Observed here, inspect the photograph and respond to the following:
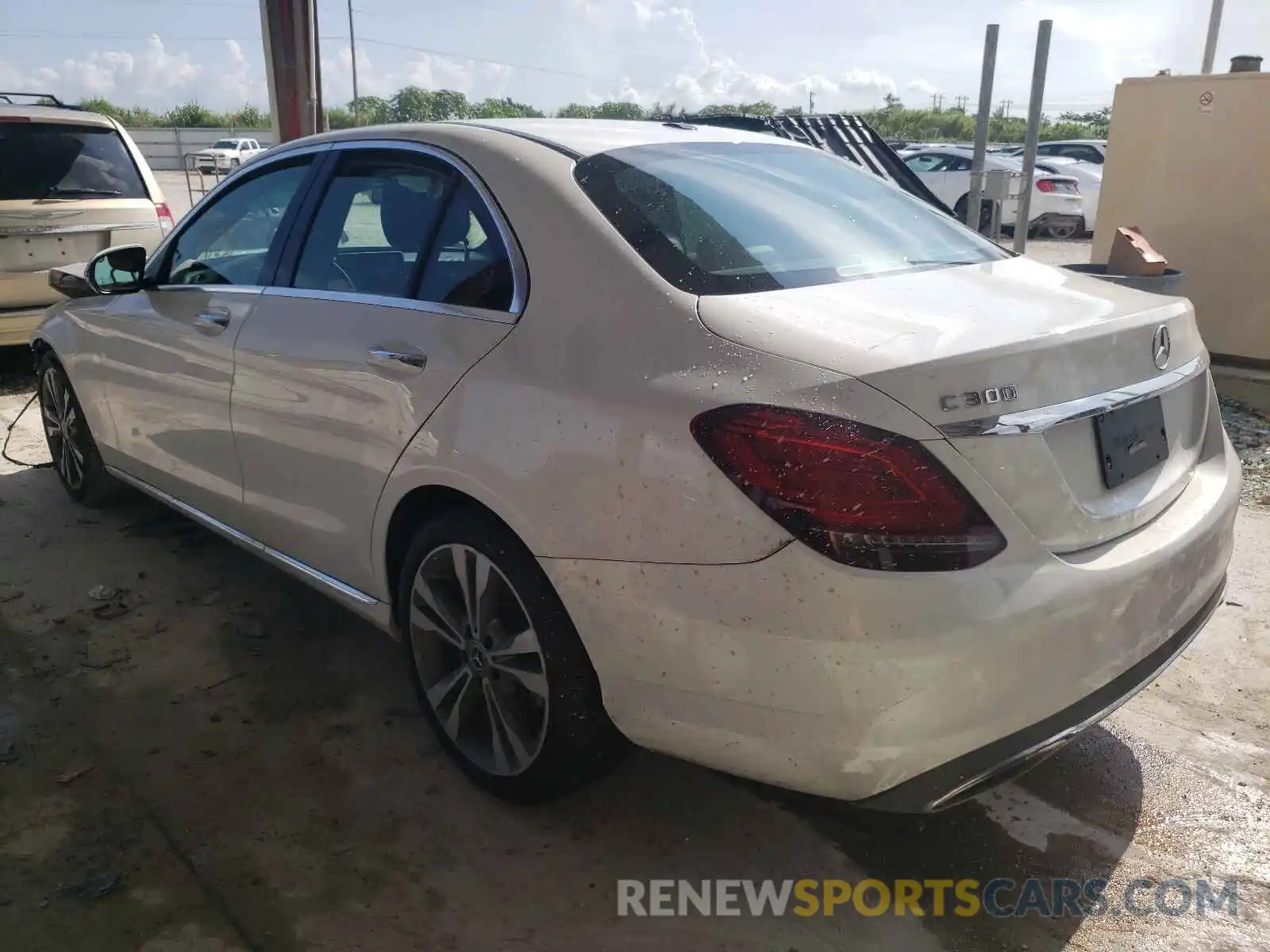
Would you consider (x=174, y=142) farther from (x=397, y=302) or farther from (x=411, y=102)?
(x=397, y=302)

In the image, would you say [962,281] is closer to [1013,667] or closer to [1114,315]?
[1114,315]

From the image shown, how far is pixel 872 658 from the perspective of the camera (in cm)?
181

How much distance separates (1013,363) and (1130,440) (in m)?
0.42

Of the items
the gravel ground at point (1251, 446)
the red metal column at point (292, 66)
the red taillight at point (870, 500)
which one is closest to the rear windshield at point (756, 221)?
the red taillight at point (870, 500)

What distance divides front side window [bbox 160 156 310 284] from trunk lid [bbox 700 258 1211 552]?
1.87 metres

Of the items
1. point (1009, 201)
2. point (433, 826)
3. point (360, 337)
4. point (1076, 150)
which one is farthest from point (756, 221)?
point (1076, 150)

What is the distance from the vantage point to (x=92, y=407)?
4379 millimetres

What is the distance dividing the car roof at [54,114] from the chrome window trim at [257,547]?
11.7 ft

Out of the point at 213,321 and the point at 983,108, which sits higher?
the point at 983,108

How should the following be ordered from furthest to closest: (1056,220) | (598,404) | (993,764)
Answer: (1056,220)
(598,404)
(993,764)

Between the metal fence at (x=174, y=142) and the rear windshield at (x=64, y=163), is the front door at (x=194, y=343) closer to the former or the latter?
the rear windshield at (x=64, y=163)

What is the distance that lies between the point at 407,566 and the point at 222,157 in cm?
3549

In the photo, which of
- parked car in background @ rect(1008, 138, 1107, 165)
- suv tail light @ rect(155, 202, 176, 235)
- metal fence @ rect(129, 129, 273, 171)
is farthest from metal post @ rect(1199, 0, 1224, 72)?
metal fence @ rect(129, 129, 273, 171)

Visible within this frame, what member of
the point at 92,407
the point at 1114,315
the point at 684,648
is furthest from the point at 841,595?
the point at 92,407
